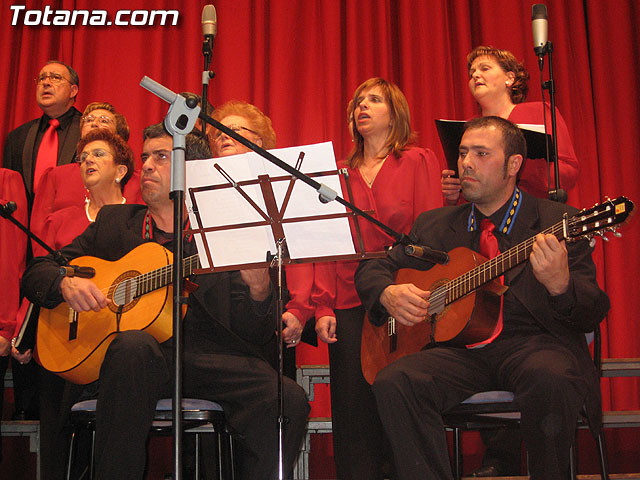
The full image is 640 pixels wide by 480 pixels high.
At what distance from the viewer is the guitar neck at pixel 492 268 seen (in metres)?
2.40

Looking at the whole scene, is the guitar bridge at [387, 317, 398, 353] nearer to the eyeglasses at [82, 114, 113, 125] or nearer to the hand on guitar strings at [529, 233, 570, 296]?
the hand on guitar strings at [529, 233, 570, 296]

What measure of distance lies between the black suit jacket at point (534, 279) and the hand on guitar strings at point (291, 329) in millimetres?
308

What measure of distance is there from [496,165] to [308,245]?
0.98 meters

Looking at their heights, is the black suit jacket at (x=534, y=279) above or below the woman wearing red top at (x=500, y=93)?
below

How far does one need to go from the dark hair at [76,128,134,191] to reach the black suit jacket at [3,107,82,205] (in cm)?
64

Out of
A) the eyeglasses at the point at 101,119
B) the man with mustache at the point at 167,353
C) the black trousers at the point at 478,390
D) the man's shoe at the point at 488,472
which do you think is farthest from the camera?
the eyeglasses at the point at 101,119

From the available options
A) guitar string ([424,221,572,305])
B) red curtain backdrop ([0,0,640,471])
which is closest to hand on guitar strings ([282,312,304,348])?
guitar string ([424,221,572,305])

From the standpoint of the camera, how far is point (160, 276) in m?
2.64

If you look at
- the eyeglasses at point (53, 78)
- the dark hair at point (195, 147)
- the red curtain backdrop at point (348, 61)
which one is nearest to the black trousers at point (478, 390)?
the dark hair at point (195, 147)

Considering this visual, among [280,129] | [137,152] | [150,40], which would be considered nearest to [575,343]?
[280,129]

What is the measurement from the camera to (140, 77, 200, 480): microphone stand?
1631 mm

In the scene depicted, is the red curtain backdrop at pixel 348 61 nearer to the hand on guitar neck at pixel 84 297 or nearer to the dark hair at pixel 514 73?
the dark hair at pixel 514 73

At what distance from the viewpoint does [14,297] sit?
3266 mm

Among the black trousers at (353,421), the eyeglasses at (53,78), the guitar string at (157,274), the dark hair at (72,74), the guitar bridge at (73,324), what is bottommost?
the black trousers at (353,421)
